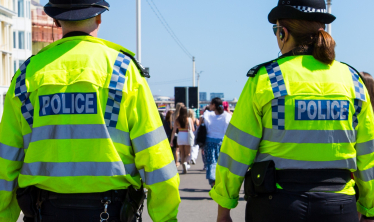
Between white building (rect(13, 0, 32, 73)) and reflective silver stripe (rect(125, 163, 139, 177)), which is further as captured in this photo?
white building (rect(13, 0, 32, 73))

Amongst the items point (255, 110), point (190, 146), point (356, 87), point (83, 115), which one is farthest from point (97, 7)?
point (190, 146)

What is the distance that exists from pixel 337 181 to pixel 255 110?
62 centimetres

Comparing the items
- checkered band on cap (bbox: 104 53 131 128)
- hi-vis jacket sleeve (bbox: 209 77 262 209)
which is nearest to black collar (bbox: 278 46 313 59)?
hi-vis jacket sleeve (bbox: 209 77 262 209)

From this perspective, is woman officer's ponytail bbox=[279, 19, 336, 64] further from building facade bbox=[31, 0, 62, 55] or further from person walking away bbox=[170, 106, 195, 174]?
building facade bbox=[31, 0, 62, 55]

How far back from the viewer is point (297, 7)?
117 inches

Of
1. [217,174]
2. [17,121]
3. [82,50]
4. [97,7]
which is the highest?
[97,7]

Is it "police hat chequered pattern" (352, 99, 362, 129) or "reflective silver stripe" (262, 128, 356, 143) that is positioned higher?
"police hat chequered pattern" (352, 99, 362, 129)

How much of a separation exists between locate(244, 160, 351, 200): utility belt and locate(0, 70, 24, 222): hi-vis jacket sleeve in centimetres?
137

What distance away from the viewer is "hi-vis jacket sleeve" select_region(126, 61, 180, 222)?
8.76 feet

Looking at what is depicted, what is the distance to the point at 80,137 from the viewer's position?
2.59m

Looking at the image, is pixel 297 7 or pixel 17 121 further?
pixel 297 7

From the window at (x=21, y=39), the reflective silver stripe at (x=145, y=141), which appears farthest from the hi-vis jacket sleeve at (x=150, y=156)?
the window at (x=21, y=39)

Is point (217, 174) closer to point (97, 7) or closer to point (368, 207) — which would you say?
Answer: point (368, 207)

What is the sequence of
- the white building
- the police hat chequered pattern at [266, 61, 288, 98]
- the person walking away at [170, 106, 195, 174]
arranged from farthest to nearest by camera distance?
the white building
the person walking away at [170, 106, 195, 174]
the police hat chequered pattern at [266, 61, 288, 98]
